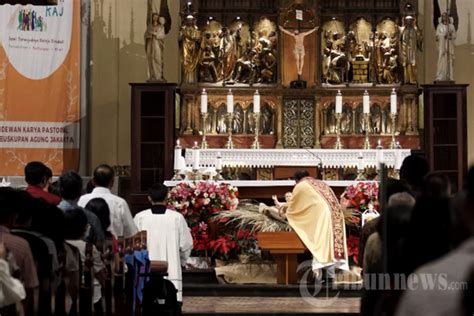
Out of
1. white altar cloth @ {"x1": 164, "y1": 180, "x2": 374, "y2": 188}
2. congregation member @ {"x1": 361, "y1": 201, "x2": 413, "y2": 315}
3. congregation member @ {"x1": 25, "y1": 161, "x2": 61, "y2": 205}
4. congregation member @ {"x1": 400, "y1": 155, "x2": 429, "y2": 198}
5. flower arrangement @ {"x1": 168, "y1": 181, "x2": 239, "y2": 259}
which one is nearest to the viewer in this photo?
congregation member @ {"x1": 361, "y1": 201, "x2": 413, "y2": 315}

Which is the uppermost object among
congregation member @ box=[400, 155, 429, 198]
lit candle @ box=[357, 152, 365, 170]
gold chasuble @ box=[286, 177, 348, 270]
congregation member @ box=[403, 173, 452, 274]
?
lit candle @ box=[357, 152, 365, 170]

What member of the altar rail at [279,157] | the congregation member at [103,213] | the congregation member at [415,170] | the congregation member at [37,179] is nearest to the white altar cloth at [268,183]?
the altar rail at [279,157]

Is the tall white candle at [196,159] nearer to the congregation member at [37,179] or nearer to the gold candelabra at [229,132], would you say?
the gold candelabra at [229,132]

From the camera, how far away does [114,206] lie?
8.18 metres

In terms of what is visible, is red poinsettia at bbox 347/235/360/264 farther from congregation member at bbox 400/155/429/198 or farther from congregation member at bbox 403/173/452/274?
congregation member at bbox 403/173/452/274

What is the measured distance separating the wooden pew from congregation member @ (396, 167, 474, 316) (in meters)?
9.92

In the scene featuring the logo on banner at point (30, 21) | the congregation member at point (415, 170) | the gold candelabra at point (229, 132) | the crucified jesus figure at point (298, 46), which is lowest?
the congregation member at point (415, 170)

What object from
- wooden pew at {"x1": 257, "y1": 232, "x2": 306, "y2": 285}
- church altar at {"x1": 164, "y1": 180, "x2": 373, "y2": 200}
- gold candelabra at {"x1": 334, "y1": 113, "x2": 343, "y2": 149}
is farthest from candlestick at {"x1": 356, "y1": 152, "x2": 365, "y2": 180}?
wooden pew at {"x1": 257, "y1": 232, "x2": 306, "y2": 285}

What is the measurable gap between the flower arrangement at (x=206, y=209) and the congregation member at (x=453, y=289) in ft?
35.4

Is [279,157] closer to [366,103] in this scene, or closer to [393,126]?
[366,103]

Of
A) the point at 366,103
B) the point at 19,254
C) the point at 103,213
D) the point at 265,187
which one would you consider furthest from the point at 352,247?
the point at 19,254

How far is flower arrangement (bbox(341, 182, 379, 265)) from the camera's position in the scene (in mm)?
13766

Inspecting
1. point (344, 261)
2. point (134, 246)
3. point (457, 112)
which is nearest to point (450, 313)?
point (134, 246)

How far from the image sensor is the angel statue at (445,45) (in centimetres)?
1792
